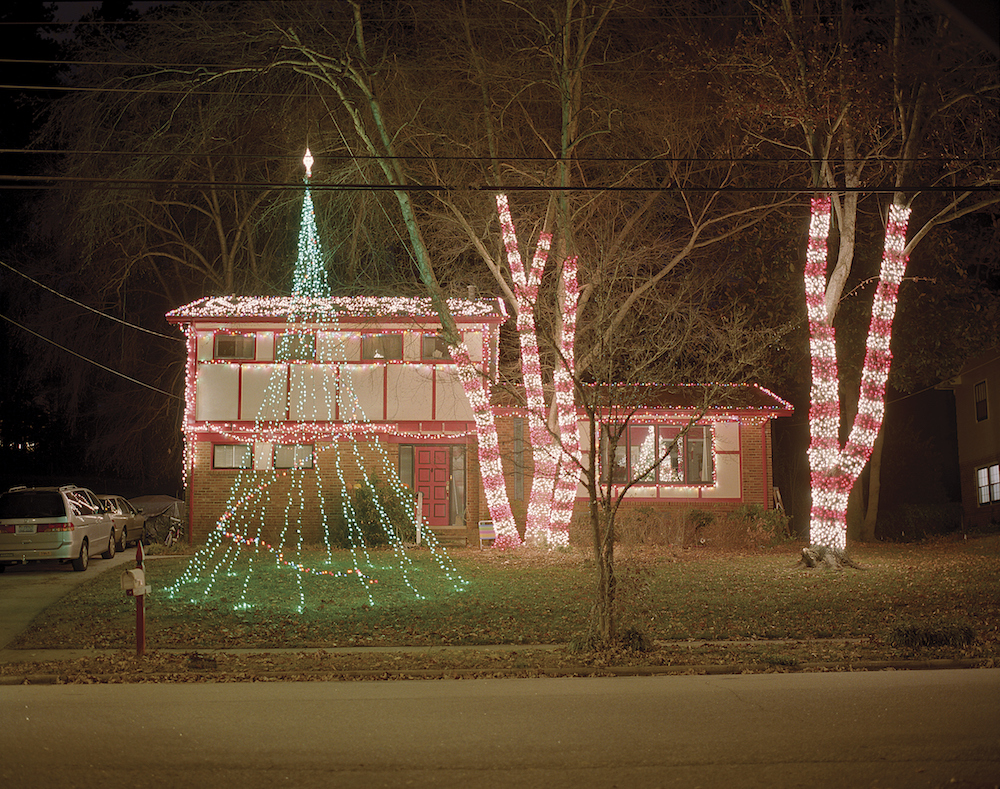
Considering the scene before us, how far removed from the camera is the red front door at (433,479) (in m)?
27.8

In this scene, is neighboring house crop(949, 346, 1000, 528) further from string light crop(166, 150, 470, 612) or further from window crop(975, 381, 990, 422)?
string light crop(166, 150, 470, 612)

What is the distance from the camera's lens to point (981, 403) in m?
34.0

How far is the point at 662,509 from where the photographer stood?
2772cm

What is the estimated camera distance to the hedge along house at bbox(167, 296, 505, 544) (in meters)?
26.2

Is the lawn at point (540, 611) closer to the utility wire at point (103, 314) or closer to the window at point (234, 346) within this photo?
Answer: the window at point (234, 346)

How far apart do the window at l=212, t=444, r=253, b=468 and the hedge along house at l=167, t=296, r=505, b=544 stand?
28mm

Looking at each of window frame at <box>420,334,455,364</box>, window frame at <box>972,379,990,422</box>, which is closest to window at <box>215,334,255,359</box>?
window frame at <box>420,334,455,364</box>

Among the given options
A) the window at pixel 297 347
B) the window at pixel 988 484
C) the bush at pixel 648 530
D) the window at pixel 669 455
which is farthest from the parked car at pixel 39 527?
the window at pixel 988 484

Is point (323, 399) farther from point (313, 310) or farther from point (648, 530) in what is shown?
point (648, 530)

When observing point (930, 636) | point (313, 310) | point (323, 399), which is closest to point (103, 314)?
point (323, 399)

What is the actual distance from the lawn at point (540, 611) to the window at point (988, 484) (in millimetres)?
14547

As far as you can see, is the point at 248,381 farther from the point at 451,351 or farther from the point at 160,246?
the point at 160,246

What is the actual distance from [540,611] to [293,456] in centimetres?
1480

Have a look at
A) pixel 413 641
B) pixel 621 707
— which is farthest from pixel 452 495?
pixel 621 707
